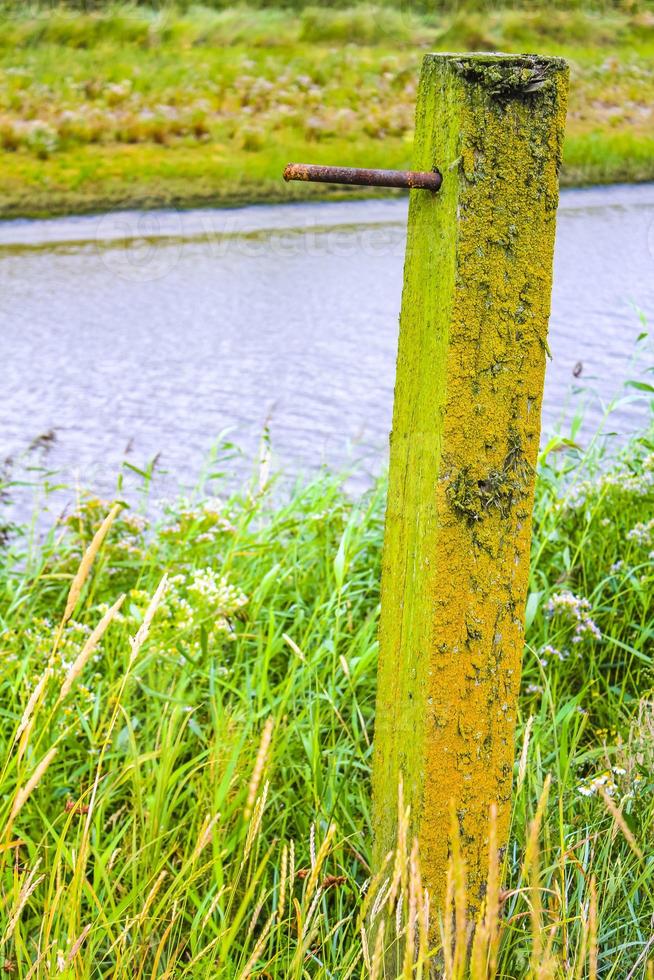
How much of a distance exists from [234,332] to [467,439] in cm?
526

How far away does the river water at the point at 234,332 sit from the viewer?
4.61 meters

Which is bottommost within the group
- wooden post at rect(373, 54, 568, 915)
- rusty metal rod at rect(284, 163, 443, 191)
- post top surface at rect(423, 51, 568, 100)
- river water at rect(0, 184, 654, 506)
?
river water at rect(0, 184, 654, 506)

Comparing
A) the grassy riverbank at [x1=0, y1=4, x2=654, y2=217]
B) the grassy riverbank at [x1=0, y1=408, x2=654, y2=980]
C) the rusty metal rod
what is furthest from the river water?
the rusty metal rod

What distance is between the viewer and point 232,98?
48.1ft

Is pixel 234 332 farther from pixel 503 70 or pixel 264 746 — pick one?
pixel 264 746

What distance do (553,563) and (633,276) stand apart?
18.5 ft

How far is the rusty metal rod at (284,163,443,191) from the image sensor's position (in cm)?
119

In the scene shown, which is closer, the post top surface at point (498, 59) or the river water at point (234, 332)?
the post top surface at point (498, 59)

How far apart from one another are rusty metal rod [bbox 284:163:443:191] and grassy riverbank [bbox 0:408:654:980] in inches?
19.4

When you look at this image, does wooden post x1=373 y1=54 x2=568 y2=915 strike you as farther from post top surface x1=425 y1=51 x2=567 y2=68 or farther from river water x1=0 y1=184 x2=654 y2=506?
river water x1=0 y1=184 x2=654 y2=506

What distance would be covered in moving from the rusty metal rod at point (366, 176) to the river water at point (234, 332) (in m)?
1.56

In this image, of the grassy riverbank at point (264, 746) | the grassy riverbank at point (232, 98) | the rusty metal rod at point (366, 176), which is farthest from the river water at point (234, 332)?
the rusty metal rod at point (366, 176)

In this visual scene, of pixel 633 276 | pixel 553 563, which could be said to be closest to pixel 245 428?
pixel 553 563

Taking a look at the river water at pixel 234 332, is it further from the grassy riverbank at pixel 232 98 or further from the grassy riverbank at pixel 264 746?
the grassy riverbank at pixel 232 98
